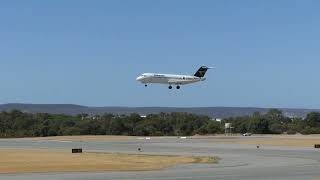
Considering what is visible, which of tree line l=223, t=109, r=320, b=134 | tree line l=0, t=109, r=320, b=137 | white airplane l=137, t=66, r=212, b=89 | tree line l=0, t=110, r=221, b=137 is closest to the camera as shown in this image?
white airplane l=137, t=66, r=212, b=89

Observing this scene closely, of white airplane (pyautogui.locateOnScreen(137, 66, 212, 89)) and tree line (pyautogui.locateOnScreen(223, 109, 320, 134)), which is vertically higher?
white airplane (pyautogui.locateOnScreen(137, 66, 212, 89))

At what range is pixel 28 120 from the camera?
174 meters

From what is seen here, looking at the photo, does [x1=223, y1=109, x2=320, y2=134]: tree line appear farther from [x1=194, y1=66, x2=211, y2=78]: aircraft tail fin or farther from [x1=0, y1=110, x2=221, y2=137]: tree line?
[x1=194, y1=66, x2=211, y2=78]: aircraft tail fin

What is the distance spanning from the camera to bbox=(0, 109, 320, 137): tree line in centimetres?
15400

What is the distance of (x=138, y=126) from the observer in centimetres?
16175

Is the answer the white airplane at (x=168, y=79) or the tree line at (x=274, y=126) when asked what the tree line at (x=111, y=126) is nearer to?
the tree line at (x=274, y=126)

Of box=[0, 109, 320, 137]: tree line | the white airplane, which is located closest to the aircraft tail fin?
the white airplane

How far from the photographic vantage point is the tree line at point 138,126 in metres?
154

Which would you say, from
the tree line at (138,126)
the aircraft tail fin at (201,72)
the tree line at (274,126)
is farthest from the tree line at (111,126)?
the aircraft tail fin at (201,72)

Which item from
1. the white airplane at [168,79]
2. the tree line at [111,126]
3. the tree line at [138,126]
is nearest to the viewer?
the white airplane at [168,79]

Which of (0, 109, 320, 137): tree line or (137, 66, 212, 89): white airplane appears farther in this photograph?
(0, 109, 320, 137): tree line

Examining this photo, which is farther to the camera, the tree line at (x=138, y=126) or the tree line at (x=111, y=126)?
the tree line at (x=138, y=126)

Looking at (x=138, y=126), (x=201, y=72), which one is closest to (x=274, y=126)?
(x=138, y=126)

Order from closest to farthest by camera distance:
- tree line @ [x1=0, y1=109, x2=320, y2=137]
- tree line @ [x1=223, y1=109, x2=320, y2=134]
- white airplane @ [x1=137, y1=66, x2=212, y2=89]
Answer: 1. white airplane @ [x1=137, y1=66, x2=212, y2=89]
2. tree line @ [x1=0, y1=109, x2=320, y2=137]
3. tree line @ [x1=223, y1=109, x2=320, y2=134]
